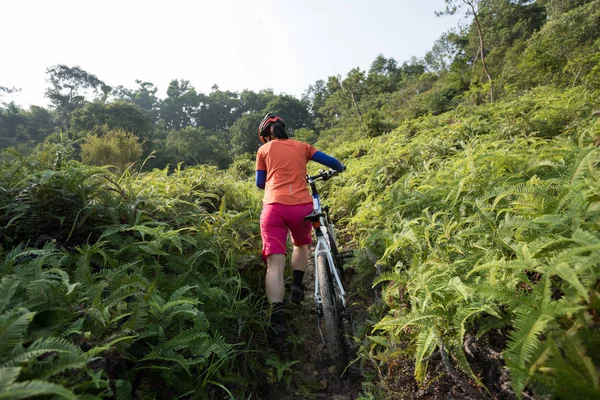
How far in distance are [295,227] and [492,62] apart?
25.5m

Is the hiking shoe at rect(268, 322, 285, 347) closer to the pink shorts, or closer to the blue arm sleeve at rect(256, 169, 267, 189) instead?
the pink shorts

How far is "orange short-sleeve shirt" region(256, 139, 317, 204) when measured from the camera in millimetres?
2879

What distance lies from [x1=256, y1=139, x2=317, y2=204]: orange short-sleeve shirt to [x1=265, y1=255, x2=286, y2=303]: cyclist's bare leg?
1.87 ft

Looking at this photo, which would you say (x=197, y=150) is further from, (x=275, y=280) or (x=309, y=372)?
(x=309, y=372)

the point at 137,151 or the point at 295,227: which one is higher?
the point at 137,151

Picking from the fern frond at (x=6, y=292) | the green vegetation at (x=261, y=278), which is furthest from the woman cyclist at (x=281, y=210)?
the fern frond at (x=6, y=292)

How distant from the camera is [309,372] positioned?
255cm

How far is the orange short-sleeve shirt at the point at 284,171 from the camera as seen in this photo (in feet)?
9.45

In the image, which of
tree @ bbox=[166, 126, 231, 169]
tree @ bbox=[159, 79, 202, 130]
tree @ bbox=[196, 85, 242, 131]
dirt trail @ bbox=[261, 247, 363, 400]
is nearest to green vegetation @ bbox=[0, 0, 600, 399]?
dirt trail @ bbox=[261, 247, 363, 400]

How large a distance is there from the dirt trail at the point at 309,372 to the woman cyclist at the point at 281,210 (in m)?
0.24

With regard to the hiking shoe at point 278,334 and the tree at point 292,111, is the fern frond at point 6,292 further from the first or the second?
the tree at point 292,111

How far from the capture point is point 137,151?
11.0 m

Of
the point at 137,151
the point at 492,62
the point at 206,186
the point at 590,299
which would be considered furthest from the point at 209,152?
the point at 590,299

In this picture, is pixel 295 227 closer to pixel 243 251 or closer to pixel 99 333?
pixel 243 251
